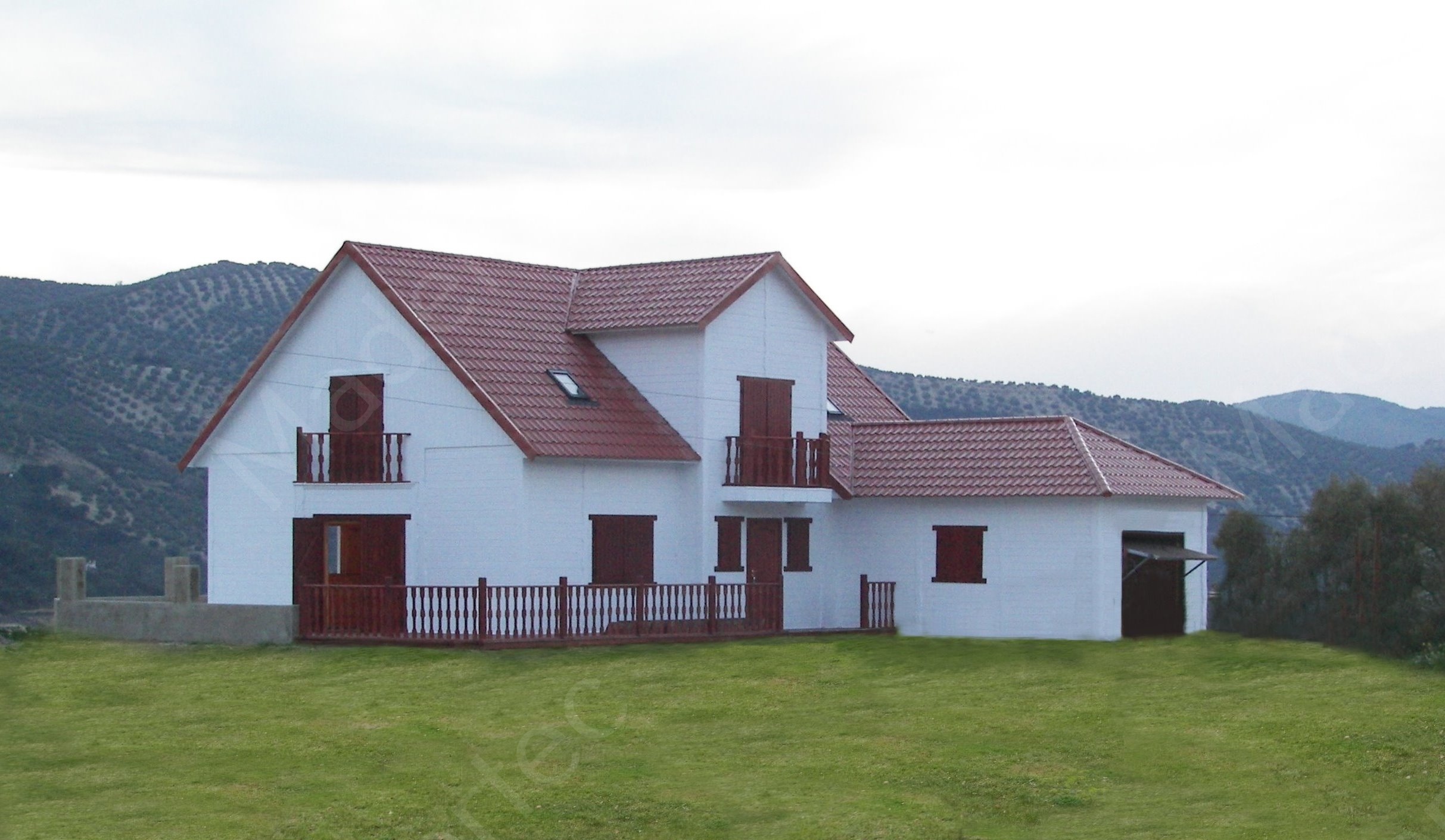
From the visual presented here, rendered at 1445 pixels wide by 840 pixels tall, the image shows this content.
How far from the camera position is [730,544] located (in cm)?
3728

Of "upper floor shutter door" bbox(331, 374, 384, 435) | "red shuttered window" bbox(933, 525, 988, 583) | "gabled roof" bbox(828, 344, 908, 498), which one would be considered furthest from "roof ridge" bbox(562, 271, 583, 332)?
"red shuttered window" bbox(933, 525, 988, 583)

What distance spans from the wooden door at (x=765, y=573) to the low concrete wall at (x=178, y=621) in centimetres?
833

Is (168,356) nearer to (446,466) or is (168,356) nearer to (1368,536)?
(446,466)

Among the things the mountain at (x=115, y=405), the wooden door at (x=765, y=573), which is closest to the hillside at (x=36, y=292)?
the mountain at (x=115, y=405)

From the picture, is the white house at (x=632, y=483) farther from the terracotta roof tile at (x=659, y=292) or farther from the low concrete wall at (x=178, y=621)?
the low concrete wall at (x=178, y=621)

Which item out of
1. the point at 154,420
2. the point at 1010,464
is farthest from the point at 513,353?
the point at 154,420

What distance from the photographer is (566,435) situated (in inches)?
1355

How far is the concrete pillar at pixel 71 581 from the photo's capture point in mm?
38281

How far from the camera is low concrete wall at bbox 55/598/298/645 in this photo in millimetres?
33656

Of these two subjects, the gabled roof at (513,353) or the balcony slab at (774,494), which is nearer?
the gabled roof at (513,353)

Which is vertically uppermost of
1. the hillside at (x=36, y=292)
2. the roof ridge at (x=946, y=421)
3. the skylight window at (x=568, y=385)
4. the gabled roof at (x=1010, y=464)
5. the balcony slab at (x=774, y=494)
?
the hillside at (x=36, y=292)

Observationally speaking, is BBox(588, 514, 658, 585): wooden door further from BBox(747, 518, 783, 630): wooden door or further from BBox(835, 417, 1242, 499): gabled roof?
BBox(835, 417, 1242, 499): gabled roof

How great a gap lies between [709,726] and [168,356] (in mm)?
78513

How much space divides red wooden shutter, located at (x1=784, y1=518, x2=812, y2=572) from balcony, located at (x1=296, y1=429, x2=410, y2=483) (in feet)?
25.9
